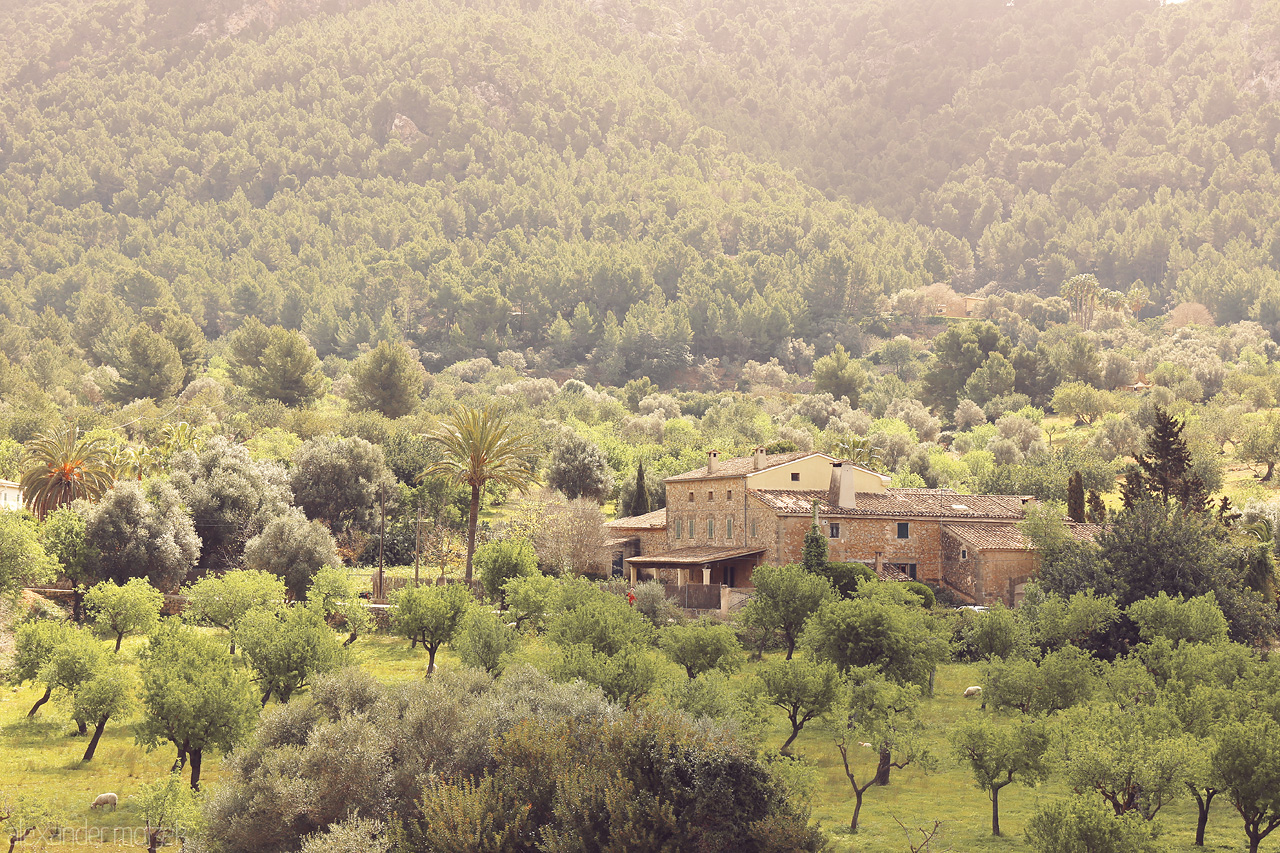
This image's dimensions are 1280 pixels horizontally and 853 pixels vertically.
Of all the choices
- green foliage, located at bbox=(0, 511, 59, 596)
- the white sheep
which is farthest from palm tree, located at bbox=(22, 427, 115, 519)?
the white sheep

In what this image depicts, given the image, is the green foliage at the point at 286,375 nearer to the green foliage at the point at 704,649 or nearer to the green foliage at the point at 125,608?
the green foliage at the point at 125,608

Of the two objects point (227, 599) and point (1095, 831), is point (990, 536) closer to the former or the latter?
point (1095, 831)

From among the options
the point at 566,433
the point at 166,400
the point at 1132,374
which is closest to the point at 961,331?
the point at 1132,374

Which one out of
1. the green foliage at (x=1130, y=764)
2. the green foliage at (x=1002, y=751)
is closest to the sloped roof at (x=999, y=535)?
the green foliage at (x=1002, y=751)

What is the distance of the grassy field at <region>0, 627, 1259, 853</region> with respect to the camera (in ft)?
113

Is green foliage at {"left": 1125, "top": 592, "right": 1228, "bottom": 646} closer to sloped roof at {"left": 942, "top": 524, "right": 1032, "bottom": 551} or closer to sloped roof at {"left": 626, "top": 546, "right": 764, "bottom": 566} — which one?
sloped roof at {"left": 942, "top": 524, "right": 1032, "bottom": 551}

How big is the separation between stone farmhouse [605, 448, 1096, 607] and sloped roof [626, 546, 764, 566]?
0.08 m

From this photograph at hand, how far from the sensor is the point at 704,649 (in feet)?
153

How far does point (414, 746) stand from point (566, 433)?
65.3 meters

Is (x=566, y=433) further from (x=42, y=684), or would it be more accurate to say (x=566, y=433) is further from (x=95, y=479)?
(x=42, y=684)

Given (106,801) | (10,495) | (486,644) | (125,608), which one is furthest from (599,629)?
(10,495)

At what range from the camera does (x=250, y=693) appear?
4047cm

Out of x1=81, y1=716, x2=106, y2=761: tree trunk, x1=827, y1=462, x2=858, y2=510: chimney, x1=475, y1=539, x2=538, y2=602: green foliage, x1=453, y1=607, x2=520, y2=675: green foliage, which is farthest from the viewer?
x1=827, y1=462, x2=858, y2=510: chimney

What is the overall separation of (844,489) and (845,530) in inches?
100.0
